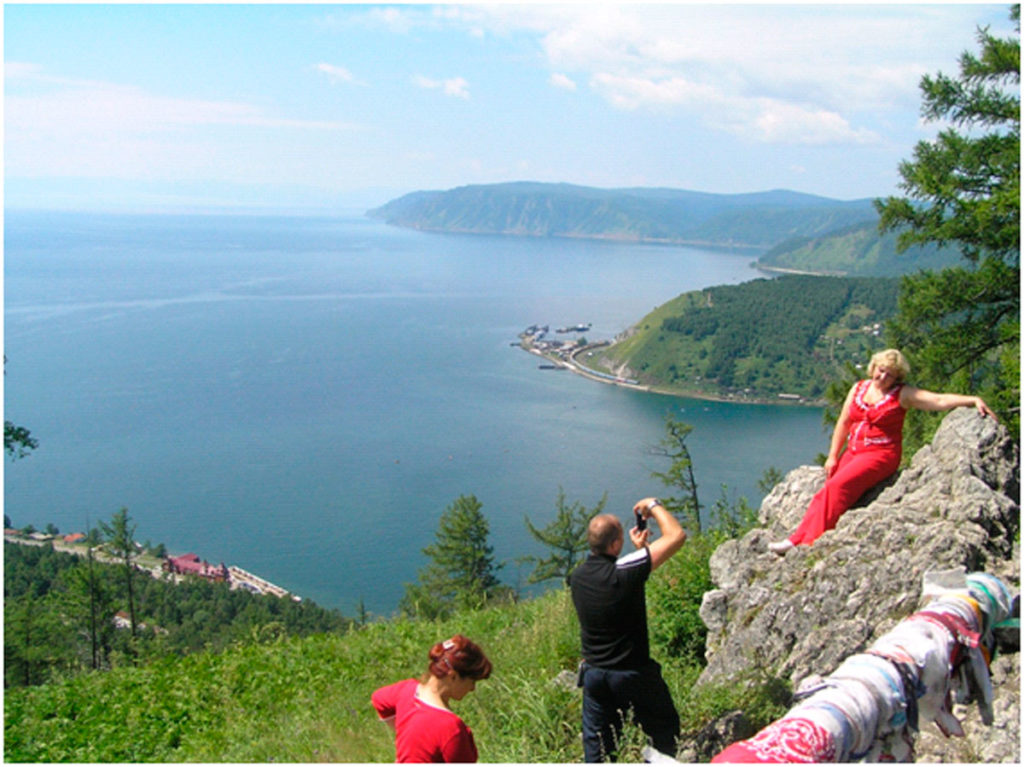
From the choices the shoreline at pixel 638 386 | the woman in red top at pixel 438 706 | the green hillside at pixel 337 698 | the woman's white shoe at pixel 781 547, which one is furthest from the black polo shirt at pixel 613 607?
the shoreline at pixel 638 386

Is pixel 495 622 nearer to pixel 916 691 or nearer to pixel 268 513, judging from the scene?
pixel 916 691

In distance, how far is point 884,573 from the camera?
4391 mm

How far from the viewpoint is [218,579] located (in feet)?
132

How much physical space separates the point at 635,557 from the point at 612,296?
161m

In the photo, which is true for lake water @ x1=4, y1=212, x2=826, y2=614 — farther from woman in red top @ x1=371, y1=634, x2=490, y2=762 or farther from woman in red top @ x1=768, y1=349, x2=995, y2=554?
woman in red top @ x1=371, y1=634, x2=490, y2=762

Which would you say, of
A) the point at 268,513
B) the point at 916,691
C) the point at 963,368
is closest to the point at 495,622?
the point at 916,691

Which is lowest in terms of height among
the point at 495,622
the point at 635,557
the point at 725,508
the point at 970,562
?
the point at 495,622

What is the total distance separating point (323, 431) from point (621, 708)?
218ft

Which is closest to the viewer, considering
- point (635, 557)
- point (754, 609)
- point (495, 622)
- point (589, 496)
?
point (635, 557)

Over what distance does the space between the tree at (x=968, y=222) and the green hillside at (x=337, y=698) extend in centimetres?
577

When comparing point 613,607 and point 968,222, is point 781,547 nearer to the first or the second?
point 613,607

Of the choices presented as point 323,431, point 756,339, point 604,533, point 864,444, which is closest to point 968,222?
point 864,444

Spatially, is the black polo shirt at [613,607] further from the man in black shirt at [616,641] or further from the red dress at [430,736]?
the red dress at [430,736]

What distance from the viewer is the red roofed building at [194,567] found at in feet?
138
